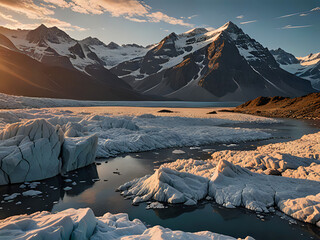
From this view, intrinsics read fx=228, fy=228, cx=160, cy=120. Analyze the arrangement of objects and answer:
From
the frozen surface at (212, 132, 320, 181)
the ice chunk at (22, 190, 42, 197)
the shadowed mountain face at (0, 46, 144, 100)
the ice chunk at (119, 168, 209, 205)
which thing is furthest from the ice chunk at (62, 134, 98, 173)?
the shadowed mountain face at (0, 46, 144, 100)

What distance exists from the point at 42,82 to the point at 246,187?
362 ft

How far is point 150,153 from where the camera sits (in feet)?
60.0

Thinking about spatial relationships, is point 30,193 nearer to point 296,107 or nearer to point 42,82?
point 296,107

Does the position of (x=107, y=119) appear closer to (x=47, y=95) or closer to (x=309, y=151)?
(x=309, y=151)

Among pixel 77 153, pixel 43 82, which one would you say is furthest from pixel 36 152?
pixel 43 82

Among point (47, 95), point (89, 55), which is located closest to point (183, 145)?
point (47, 95)

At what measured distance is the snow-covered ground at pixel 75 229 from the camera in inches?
201

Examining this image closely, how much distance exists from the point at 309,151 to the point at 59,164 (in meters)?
15.8

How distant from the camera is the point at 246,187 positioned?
986 cm

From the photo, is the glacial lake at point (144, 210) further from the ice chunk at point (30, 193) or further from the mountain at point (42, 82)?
the mountain at point (42, 82)

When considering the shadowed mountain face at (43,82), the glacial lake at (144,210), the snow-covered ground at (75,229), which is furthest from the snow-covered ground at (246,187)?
the shadowed mountain face at (43,82)

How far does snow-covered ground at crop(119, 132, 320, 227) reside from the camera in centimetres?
877

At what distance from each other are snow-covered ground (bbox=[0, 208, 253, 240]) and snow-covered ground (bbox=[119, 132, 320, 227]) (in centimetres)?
320

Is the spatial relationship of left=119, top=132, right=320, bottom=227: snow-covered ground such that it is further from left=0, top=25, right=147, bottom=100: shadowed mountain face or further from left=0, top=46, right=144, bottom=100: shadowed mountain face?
left=0, top=25, right=147, bottom=100: shadowed mountain face
